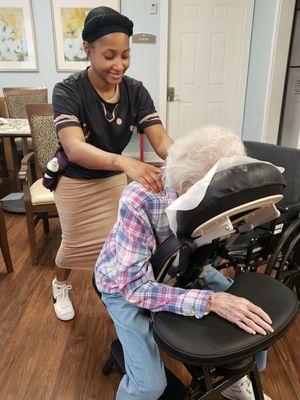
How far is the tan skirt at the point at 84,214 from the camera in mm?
1467

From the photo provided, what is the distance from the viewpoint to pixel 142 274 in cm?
89

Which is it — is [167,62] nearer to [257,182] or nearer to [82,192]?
[82,192]

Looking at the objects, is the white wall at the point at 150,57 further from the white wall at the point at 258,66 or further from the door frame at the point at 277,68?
the door frame at the point at 277,68

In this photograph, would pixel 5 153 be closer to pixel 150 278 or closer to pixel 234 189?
pixel 150 278

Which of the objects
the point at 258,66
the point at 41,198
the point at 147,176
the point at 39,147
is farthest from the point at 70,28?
the point at 147,176

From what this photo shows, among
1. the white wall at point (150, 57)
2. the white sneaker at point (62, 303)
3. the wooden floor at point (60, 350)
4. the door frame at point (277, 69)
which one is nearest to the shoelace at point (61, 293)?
the white sneaker at point (62, 303)

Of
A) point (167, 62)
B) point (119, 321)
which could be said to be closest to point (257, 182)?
point (119, 321)

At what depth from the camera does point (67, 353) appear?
1.46 metres

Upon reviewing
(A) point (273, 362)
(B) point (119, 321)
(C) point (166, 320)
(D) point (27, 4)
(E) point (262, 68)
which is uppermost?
(D) point (27, 4)

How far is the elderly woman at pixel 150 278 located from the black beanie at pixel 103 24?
1.77 feet

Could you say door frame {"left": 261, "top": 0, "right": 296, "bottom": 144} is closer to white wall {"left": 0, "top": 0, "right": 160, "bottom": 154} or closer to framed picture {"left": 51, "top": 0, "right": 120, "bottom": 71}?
white wall {"left": 0, "top": 0, "right": 160, "bottom": 154}

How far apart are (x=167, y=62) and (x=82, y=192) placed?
3.00 meters

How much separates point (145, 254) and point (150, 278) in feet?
0.24

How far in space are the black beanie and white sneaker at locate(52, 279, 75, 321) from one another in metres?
1.19
